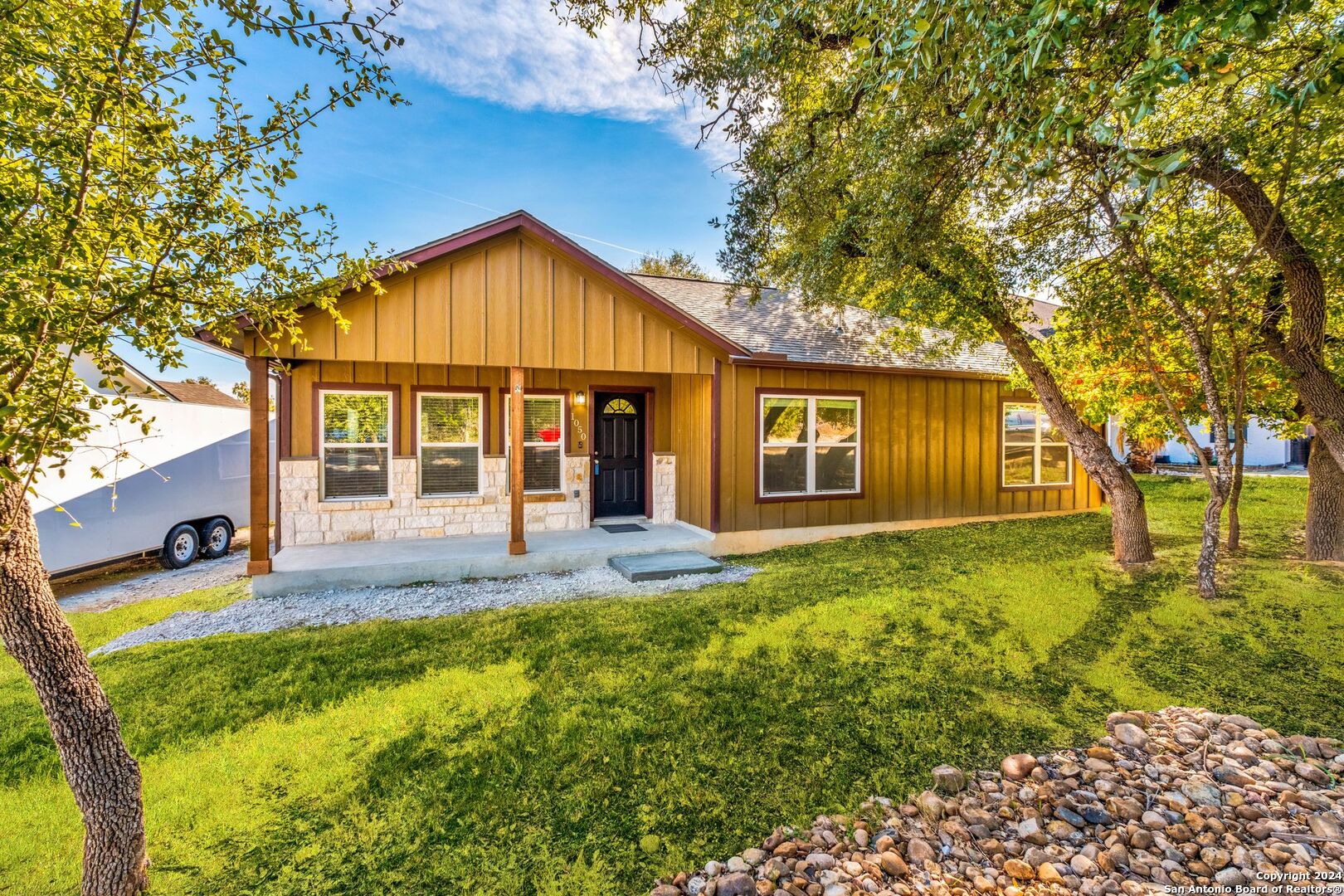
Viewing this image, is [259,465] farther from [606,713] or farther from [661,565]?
[606,713]

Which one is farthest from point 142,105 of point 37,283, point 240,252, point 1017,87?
point 1017,87

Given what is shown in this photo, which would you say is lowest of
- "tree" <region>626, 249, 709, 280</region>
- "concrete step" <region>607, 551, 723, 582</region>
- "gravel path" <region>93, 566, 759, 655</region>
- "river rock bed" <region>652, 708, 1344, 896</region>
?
"river rock bed" <region>652, 708, 1344, 896</region>

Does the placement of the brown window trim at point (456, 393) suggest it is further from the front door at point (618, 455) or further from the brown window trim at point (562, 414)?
the front door at point (618, 455)

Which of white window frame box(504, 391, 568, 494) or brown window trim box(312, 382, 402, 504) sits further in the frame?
white window frame box(504, 391, 568, 494)

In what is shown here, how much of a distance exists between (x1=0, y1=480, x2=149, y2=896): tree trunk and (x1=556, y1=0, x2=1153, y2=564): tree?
182 inches

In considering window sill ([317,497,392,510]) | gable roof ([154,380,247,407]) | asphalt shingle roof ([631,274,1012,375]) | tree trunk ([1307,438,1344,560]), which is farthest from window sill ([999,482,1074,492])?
gable roof ([154,380,247,407])

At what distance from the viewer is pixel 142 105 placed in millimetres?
1965

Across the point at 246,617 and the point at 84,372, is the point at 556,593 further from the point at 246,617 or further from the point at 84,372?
the point at 84,372

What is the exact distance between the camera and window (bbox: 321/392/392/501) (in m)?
7.40

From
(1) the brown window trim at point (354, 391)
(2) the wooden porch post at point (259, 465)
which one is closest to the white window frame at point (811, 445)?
(1) the brown window trim at point (354, 391)

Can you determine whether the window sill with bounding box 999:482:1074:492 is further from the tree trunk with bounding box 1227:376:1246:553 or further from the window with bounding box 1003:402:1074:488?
the tree trunk with bounding box 1227:376:1246:553

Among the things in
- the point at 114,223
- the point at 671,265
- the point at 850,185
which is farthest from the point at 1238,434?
the point at 671,265

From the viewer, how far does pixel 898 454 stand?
29.6 feet

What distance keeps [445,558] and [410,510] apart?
1.56 metres
